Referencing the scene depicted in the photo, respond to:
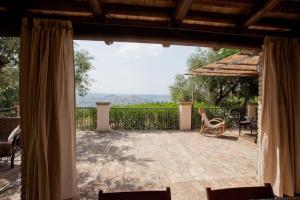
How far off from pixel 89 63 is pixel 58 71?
10.7 metres

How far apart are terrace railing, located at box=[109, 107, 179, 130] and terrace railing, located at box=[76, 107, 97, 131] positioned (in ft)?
2.24

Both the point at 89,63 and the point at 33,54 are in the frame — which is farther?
the point at 89,63

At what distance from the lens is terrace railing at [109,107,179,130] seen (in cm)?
999

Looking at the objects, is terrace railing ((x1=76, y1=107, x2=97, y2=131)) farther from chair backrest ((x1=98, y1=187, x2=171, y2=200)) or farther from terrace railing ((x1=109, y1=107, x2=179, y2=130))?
chair backrest ((x1=98, y1=187, x2=171, y2=200))

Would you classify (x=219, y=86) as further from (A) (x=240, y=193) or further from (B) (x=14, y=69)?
(A) (x=240, y=193)

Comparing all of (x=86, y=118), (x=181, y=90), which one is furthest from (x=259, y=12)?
(x=181, y=90)

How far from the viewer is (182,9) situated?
260 centimetres

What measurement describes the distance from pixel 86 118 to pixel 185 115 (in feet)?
13.1

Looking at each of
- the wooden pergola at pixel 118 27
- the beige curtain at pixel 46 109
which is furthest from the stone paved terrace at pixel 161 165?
the wooden pergola at pixel 118 27

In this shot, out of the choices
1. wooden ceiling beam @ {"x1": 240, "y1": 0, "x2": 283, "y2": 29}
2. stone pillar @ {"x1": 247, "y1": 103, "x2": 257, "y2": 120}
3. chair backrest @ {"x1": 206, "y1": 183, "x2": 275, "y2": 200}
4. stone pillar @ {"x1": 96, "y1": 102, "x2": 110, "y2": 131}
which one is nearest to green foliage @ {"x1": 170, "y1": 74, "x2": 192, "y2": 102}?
stone pillar @ {"x1": 247, "y1": 103, "x2": 257, "y2": 120}

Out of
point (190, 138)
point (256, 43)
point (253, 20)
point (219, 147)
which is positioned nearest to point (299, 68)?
point (256, 43)

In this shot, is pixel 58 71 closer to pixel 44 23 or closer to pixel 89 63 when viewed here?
pixel 44 23

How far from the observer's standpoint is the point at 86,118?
973 centimetres

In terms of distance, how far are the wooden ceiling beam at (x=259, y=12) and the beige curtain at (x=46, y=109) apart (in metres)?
2.12
